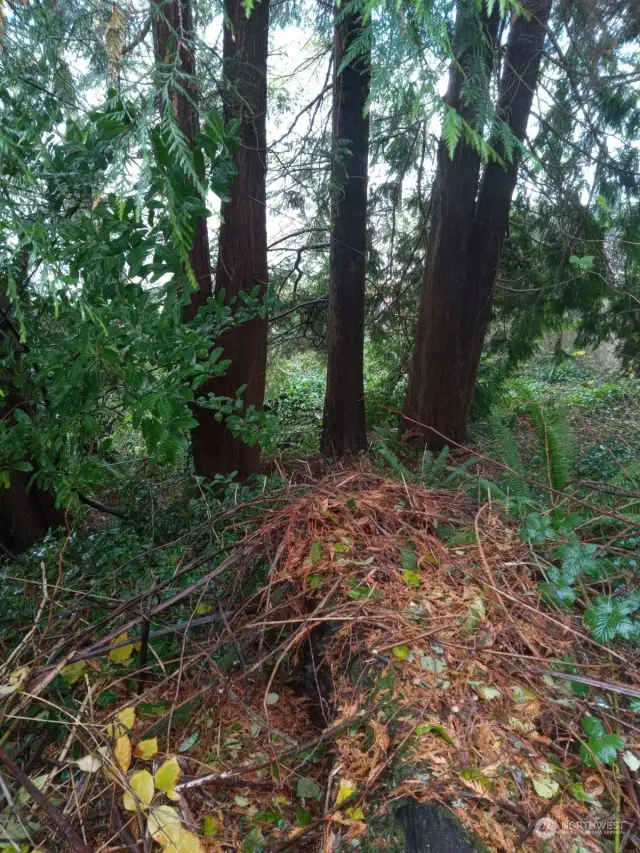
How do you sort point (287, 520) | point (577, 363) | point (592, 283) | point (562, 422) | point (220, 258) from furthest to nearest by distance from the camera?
point (577, 363) → point (592, 283) → point (220, 258) → point (562, 422) → point (287, 520)

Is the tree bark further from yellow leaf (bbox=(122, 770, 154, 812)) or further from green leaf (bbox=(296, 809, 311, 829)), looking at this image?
green leaf (bbox=(296, 809, 311, 829))

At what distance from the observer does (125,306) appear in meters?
2.11

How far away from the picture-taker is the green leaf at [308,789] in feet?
4.58

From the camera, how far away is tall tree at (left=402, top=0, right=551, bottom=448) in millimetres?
5336

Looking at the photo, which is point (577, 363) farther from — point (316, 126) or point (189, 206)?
point (189, 206)

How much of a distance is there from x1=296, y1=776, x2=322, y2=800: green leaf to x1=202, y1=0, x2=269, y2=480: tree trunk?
317 centimetres

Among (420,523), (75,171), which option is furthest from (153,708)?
(75,171)

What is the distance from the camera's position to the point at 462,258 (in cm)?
590

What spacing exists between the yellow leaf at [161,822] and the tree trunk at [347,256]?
4888 mm

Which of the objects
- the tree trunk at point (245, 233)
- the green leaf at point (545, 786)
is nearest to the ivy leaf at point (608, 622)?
the green leaf at point (545, 786)

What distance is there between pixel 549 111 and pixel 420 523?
5620 mm

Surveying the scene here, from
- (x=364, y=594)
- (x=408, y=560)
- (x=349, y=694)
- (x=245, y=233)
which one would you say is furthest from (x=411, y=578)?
(x=245, y=233)

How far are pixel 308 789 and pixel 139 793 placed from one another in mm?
449

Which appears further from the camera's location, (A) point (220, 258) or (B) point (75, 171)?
(A) point (220, 258)
